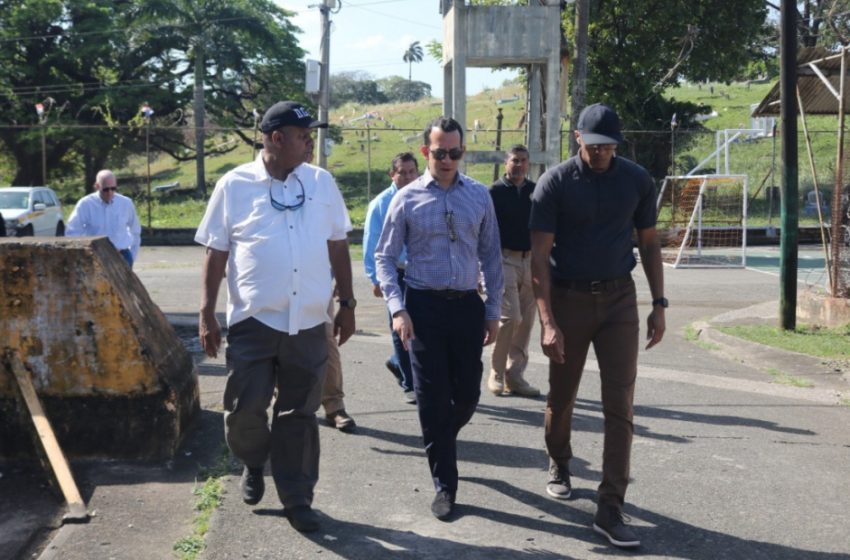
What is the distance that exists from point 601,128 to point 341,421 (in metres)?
2.93

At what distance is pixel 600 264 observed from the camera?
16.6ft

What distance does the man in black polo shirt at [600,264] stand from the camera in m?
4.99

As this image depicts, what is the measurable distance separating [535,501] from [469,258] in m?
1.32

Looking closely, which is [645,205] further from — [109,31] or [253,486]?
[109,31]

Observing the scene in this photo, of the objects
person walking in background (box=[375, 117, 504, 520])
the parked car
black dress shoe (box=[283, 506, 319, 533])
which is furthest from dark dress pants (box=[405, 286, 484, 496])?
the parked car

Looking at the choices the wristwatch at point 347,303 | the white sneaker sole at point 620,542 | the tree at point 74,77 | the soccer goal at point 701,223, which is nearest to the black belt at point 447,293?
the wristwatch at point 347,303

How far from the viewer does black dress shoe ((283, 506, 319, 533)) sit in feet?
Answer: 15.9

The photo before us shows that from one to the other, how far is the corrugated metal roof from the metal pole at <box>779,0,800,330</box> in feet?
2.73

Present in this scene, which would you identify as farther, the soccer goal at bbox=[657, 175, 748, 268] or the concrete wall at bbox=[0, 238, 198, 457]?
the soccer goal at bbox=[657, 175, 748, 268]

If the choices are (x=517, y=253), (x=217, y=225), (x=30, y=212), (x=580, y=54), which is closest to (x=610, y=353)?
(x=217, y=225)

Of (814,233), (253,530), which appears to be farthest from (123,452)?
(814,233)

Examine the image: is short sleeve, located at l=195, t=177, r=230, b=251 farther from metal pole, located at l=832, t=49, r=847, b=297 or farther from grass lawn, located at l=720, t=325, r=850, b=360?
metal pole, located at l=832, t=49, r=847, b=297

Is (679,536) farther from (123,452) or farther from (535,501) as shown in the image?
(123,452)

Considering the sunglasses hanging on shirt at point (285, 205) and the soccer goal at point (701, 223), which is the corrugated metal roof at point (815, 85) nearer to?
the soccer goal at point (701, 223)
